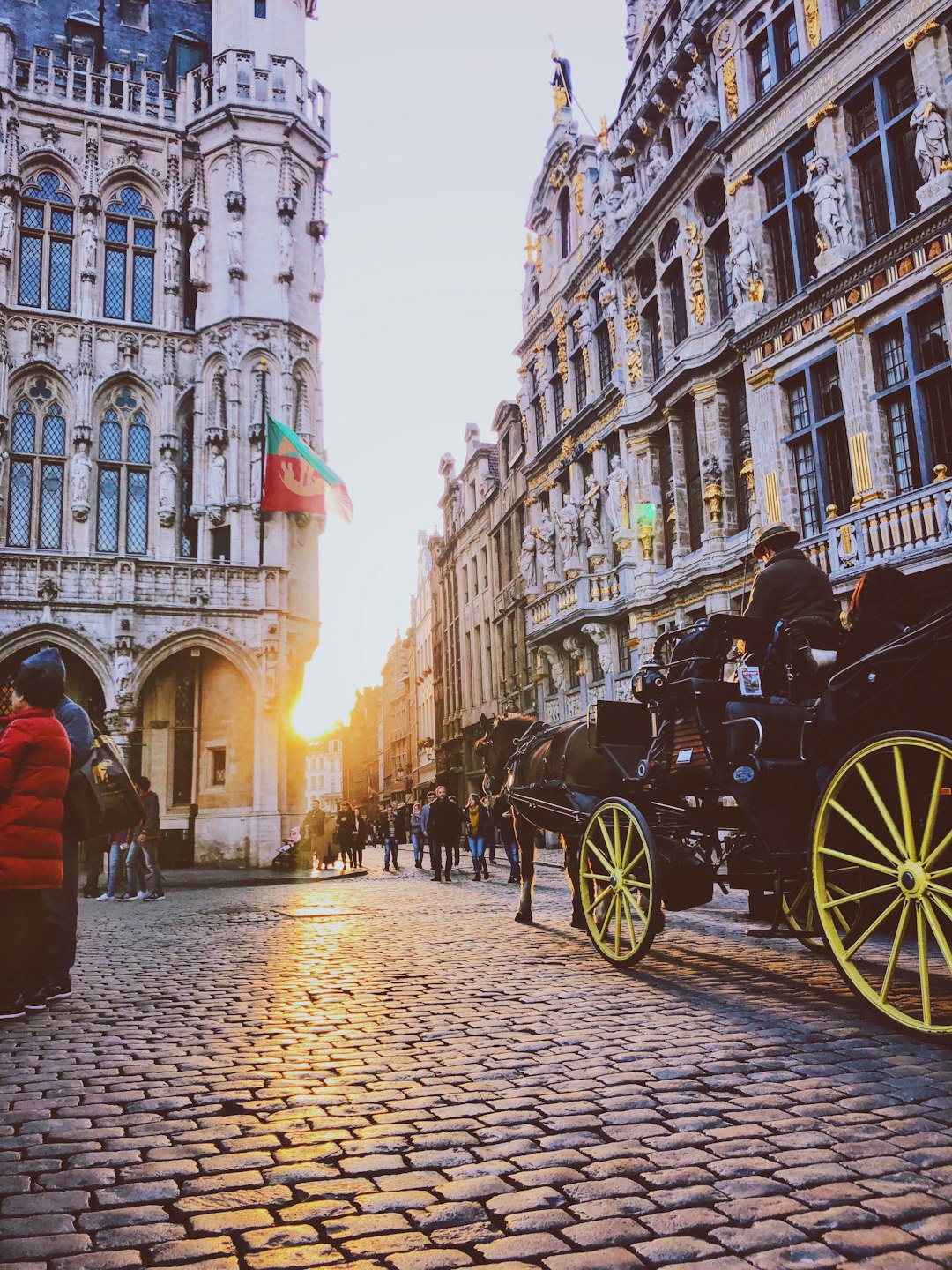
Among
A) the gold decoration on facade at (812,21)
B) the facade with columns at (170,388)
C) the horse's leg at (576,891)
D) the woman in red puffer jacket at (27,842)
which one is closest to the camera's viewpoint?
Answer: the woman in red puffer jacket at (27,842)

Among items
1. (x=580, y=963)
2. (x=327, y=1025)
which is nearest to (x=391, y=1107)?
(x=327, y=1025)

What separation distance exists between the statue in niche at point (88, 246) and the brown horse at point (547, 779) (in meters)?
21.7

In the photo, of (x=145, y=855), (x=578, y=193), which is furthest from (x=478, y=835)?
(x=578, y=193)

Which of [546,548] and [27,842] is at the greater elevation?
[546,548]

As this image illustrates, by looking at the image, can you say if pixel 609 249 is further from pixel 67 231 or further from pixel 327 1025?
pixel 327 1025

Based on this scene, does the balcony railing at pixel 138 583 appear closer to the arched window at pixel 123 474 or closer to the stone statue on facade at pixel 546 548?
the arched window at pixel 123 474

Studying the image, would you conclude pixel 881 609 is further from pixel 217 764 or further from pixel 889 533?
pixel 217 764

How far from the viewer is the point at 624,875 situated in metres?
6.27

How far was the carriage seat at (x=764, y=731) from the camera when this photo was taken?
5379mm

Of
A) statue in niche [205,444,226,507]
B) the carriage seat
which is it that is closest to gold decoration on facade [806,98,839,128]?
the carriage seat

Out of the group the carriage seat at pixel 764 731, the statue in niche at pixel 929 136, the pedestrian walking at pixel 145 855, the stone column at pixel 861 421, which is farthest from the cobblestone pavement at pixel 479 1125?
the statue in niche at pixel 929 136

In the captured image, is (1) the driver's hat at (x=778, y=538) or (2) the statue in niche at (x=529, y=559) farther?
(2) the statue in niche at (x=529, y=559)

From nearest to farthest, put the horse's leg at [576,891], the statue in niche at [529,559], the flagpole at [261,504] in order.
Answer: the horse's leg at [576,891] < the flagpole at [261,504] < the statue in niche at [529,559]

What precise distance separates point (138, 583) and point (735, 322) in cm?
1519
